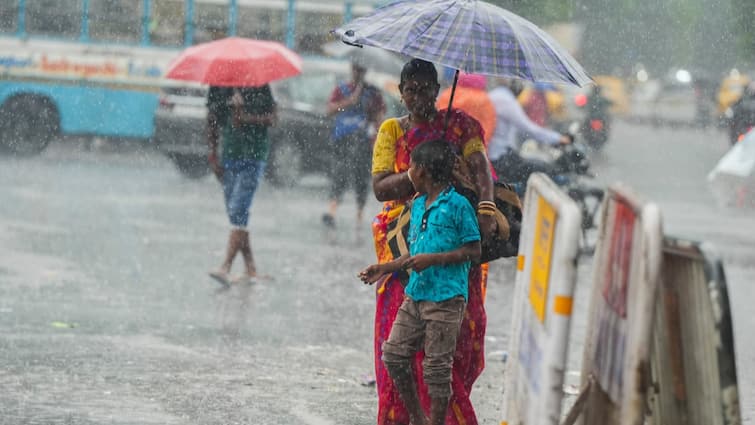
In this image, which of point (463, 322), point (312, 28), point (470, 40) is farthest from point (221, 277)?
point (312, 28)

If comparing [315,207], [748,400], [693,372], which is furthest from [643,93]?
[693,372]

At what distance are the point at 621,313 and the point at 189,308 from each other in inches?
217

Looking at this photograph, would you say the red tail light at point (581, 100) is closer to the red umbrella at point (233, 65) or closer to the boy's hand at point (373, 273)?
the red umbrella at point (233, 65)

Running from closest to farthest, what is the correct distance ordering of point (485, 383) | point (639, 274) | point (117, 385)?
1. point (639, 274)
2. point (117, 385)
3. point (485, 383)

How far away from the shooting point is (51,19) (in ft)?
67.2

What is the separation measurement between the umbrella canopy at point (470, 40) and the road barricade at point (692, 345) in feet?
4.41

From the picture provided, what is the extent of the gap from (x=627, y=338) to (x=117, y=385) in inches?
143

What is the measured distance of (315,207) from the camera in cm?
1594

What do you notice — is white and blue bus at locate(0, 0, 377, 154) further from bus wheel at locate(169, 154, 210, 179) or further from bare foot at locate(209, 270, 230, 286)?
bare foot at locate(209, 270, 230, 286)

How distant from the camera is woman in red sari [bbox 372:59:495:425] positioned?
532 cm

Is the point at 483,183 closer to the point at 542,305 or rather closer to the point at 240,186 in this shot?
the point at 542,305

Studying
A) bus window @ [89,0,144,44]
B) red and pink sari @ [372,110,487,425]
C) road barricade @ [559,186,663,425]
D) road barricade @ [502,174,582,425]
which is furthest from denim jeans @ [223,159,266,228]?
bus window @ [89,0,144,44]

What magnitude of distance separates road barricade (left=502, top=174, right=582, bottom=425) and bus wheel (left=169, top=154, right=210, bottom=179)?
13332 mm

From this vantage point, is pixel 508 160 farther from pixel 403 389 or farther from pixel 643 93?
pixel 643 93
